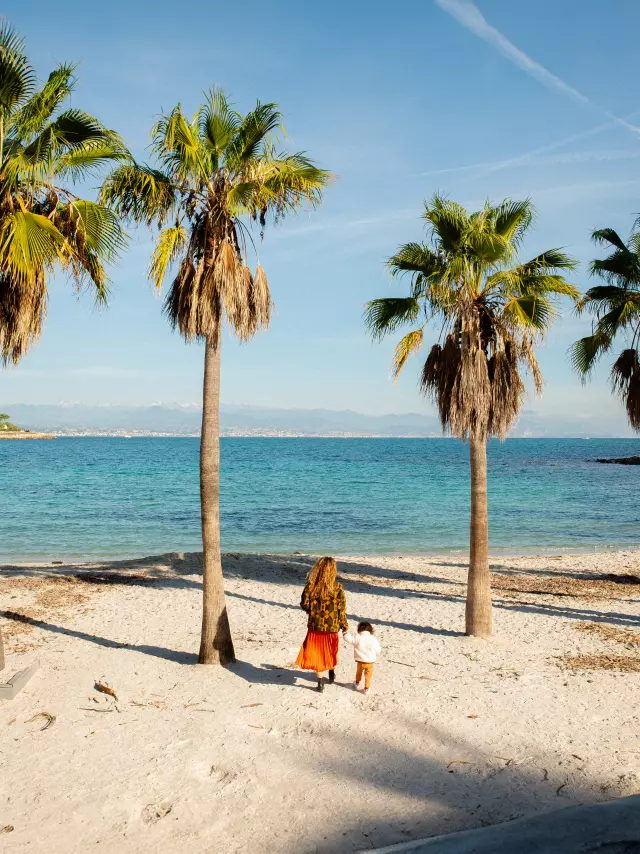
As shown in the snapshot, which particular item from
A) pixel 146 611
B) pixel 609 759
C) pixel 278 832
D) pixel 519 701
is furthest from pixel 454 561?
pixel 278 832

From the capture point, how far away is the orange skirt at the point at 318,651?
28.7 ft

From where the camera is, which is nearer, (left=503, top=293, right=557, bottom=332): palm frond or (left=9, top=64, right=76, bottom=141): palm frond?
(left=9, top=64, right=76, bottom=141): palm frond

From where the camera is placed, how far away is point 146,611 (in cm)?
1360

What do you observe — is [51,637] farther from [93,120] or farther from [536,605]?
[536,605]

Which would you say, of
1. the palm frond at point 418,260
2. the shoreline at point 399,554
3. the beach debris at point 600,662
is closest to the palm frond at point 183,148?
the palm frond at point 418,260

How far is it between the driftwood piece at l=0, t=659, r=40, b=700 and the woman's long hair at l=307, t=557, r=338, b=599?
403cm

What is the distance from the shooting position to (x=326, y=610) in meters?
8.65

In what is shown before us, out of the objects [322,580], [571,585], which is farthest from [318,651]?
[571,585]

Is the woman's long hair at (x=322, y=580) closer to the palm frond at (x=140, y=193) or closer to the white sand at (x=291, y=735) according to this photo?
the white sand at (x=291, y=735)

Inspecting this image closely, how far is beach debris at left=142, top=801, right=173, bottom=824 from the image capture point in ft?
18.4

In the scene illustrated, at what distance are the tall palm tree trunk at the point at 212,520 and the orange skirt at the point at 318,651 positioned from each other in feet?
4.85

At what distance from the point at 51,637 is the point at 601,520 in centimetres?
3011

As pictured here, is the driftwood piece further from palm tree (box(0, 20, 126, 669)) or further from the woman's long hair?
the woman's long hair

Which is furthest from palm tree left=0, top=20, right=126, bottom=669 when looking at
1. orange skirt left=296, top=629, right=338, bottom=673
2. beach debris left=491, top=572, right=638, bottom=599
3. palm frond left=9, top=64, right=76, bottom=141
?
beach debris left=491, top=572, right=638, bottom=599
